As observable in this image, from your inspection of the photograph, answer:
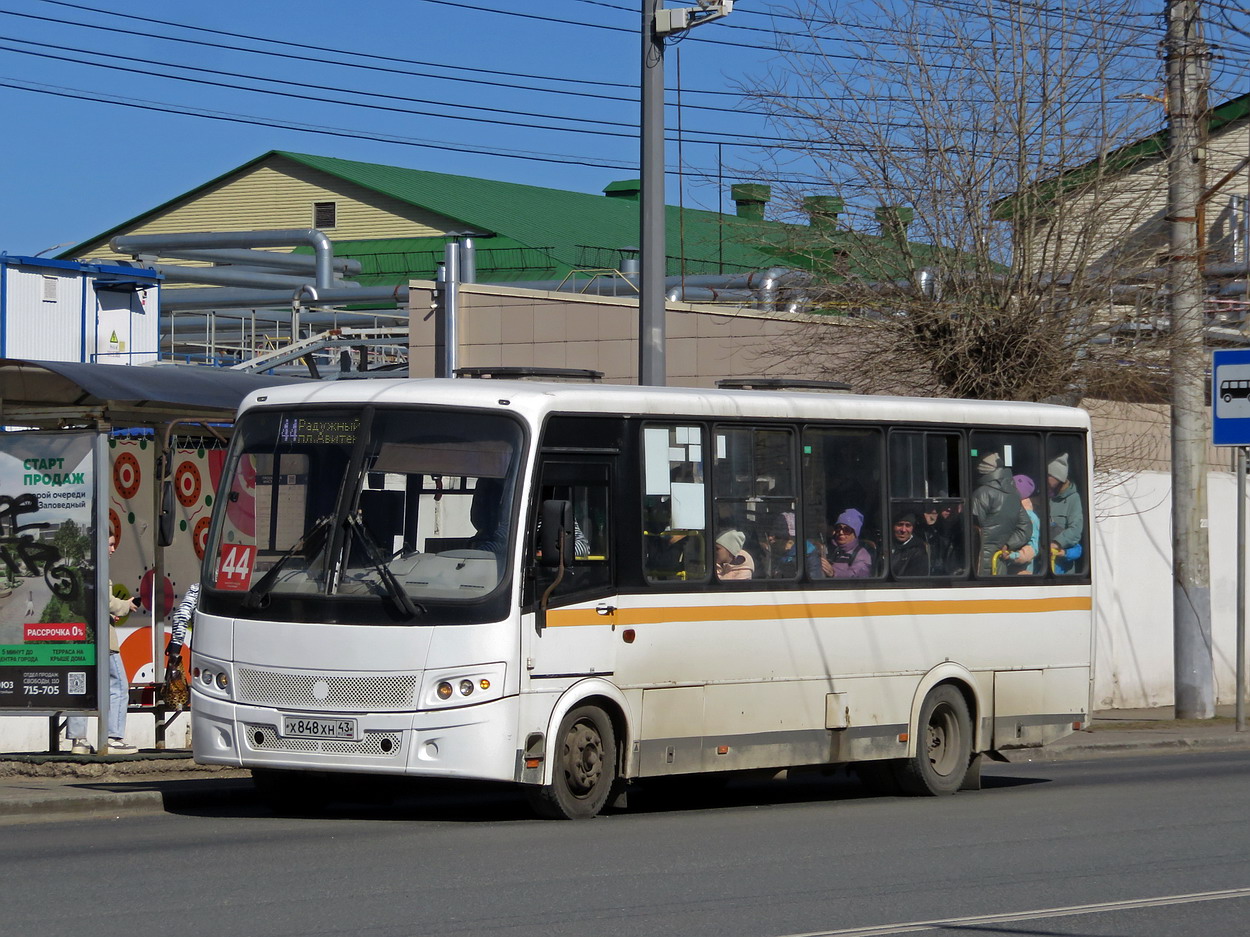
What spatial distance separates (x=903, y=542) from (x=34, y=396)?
7.22 meters

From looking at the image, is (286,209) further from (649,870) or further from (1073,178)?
(649,870)

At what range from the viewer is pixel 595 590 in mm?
12094

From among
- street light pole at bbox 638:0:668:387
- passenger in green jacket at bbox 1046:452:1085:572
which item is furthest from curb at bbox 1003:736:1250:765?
street light pole at bbox 638:0:668:387

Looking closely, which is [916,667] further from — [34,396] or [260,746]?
[34,396]

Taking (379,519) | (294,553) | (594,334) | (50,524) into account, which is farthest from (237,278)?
(379,519)

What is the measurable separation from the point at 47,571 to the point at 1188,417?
1340 centimetres

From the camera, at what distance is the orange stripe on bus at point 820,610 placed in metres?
12.0

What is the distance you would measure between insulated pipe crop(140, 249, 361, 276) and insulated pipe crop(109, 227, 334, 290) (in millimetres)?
309

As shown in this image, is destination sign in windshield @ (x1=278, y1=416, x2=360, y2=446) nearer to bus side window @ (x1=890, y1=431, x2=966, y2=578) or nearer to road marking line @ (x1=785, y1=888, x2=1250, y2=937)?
bus side window @ (x1=890, y1=431, x2=966, y2=578)

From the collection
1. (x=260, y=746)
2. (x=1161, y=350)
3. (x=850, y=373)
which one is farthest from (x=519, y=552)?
(x=1161, y=350)

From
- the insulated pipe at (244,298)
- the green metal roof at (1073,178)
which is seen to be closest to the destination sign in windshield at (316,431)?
the green metal roof at (1073,178)

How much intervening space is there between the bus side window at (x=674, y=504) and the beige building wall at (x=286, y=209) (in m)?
47.9

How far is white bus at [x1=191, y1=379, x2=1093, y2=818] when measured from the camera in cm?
1138

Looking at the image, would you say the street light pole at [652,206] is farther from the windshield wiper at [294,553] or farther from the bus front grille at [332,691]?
the bus front grille at [332,691]
